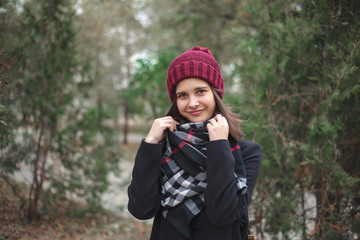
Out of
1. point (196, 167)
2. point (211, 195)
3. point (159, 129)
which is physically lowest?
point (211, 195)

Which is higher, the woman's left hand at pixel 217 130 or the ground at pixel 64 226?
the woman's left hand at pixel 217 130

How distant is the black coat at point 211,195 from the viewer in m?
1.56

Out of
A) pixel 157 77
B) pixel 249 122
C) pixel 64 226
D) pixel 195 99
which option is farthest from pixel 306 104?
pixel 64 226

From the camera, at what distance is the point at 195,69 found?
180 cm

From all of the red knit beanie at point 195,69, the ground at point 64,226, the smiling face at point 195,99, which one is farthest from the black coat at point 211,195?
the ground at point 64,226

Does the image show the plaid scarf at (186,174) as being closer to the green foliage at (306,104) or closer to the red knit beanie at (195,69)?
the red knit beanie at (195,69)

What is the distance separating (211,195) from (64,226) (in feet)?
11.7

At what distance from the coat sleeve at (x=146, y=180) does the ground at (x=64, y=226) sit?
1968 mm

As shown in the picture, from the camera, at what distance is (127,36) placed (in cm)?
1600

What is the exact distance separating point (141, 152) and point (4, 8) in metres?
2.65

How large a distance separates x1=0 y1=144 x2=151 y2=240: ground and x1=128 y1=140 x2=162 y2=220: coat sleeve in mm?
1968

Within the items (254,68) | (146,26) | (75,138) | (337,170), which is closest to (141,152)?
(337,170)

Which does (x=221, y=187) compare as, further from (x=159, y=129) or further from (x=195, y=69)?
(x=195, y=69)

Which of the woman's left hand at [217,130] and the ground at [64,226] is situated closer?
the woman's left hand at [217,130]
